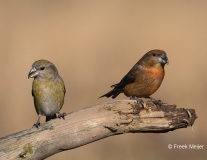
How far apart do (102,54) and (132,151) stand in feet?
14.6

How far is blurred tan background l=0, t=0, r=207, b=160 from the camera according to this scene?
11.9 m

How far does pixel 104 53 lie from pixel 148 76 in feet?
21.0

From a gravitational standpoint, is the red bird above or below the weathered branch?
above

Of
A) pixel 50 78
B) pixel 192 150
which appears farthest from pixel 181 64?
pixel 50 78

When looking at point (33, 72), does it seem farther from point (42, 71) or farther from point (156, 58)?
point (156, 58)

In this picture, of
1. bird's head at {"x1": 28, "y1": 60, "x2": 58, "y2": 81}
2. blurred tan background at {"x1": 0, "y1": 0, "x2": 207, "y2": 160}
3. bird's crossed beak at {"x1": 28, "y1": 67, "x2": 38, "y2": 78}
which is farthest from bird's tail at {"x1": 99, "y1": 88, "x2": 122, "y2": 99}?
blurred tan background at {"x1": 0, "y1": 0, "x2": 207, "y2": 160}

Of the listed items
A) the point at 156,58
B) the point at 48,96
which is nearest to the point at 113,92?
the point at 156,58

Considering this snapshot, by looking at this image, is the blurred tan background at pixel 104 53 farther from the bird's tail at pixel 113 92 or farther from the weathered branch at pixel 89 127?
the weathered branch at pixel 89 127

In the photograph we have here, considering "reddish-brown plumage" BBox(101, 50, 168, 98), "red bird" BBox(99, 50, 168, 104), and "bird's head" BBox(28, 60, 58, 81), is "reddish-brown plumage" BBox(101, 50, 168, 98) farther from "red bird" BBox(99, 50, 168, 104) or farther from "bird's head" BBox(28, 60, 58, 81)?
"bird's head" BBox(28, 60, 58, 81)

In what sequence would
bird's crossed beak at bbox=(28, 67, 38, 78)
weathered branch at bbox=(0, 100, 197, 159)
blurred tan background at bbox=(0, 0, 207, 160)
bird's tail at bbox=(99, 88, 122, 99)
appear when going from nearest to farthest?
weathered branch at bbox=(0, 100, 197, 159) < bird's crossed beak at bbox=(28, 67, 38, 78) < bird's tail at bbox=(99, 88, 122, 99) < blurred tan background at bbox=(0, 0, 207, 160)

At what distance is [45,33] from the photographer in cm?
1642

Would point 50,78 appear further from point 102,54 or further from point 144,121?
point 102,54

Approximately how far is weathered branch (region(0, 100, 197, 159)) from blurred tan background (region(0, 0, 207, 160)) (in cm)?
397

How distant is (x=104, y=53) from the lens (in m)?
15.4
